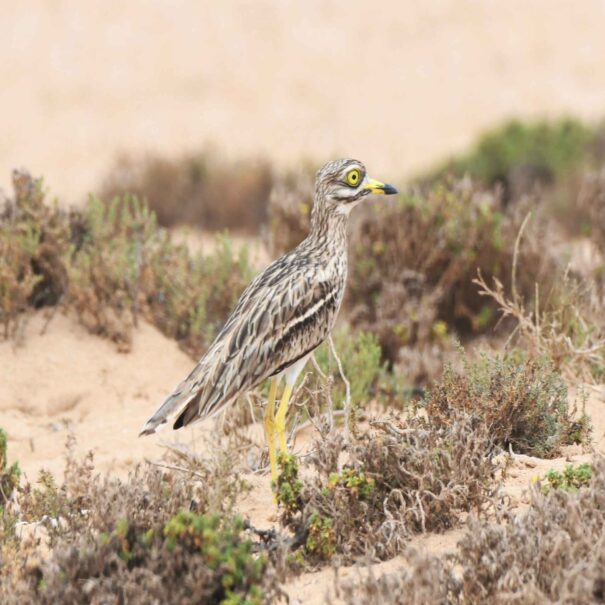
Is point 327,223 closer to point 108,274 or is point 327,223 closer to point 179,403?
point 179,403

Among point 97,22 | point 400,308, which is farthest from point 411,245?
point 97,22

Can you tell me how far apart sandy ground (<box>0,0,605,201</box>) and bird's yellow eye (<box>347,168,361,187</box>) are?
9.52 meters

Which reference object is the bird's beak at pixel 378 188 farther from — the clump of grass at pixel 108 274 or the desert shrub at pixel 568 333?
the clump of grass at pixel 108 274

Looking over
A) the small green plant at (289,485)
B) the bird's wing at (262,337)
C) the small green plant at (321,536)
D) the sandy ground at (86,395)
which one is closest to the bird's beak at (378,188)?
the bird's wing at (262,337)

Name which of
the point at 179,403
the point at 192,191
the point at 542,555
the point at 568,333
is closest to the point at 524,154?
the point at 192,191

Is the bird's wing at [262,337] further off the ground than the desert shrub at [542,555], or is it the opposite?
the bird's wing at [262,337]

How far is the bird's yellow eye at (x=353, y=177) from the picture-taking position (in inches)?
225

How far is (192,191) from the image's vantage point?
13469 mm

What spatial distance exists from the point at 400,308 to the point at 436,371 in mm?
755

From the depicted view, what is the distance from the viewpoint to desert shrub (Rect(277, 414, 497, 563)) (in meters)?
4.43

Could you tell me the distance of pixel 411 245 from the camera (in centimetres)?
831

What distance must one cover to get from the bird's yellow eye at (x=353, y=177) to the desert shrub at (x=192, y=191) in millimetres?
7151

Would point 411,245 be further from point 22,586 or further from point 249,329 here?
point 22,586

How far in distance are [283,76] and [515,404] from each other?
1637 cm
